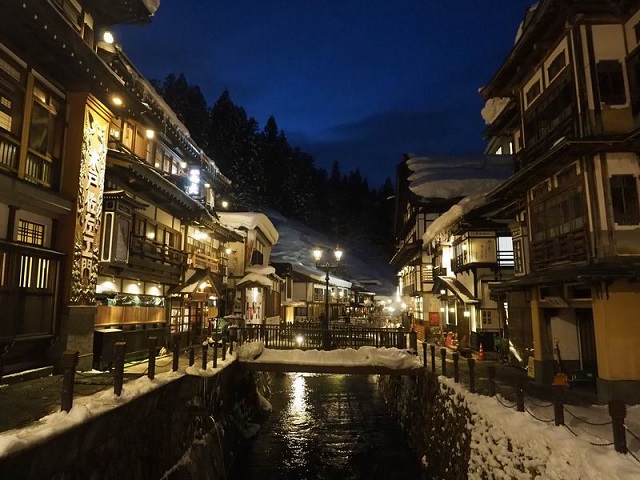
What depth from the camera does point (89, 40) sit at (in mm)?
14430

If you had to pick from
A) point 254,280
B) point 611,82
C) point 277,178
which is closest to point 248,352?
point 254,280

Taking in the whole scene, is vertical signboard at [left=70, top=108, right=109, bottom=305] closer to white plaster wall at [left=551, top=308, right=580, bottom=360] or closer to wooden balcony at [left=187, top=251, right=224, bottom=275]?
wooden balcony at [left=187, top=251, right=224, bottom=275]

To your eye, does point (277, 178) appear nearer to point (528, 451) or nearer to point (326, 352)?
point (326, 352)

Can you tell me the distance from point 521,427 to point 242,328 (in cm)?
1609

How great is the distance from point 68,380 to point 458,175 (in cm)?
3507

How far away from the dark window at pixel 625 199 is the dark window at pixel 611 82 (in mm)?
2576

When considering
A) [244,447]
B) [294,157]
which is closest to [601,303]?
[244,447]

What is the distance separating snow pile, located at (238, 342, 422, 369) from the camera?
18.6 meters

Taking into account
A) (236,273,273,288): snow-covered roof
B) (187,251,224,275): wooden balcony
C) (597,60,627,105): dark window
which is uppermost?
(597,60,627,105): dark window

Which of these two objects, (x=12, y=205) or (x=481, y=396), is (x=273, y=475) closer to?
(x=481, y=396)

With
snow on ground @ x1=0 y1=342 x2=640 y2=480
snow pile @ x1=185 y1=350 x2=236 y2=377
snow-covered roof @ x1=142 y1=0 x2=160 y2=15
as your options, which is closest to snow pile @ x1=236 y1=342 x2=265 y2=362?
snow pile @ x1=185 y1=350 x2=236 y2=377

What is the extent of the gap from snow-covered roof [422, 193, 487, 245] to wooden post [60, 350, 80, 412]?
1919 centimetres

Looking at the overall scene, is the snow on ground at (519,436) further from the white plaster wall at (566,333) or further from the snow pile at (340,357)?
the white plaster wall at (566,333)

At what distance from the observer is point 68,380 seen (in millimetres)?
7781
